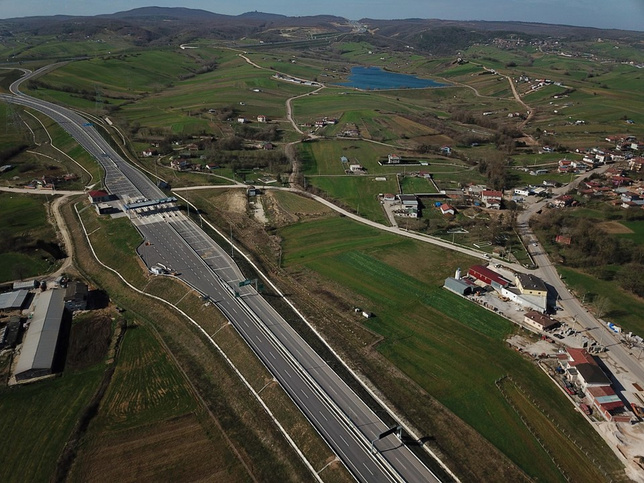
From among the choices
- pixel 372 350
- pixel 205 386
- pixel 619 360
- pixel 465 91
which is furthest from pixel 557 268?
pixel 465 91

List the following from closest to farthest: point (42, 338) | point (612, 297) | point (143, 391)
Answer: point (143, 391)
point (42, 338)
point (612, 297)

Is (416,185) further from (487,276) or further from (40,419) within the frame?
(40,419)

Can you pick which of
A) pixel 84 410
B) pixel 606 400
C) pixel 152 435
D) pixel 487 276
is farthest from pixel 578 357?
pixel 84 410

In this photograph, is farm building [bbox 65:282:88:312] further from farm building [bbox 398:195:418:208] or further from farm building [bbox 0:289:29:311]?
farm building [bbox 398:195:418:208]

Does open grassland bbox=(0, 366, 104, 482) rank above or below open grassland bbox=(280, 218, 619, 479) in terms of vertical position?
below

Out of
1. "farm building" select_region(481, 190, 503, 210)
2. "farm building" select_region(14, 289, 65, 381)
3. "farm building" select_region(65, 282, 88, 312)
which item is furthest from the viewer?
"farm building" select_region(481, 190, 503, 210)

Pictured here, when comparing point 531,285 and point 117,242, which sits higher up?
point 531,285

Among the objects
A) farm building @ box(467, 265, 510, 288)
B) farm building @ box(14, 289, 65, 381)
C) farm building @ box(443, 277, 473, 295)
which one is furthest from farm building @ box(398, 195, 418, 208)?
farm building @ box(14, 289, 65, 381)
